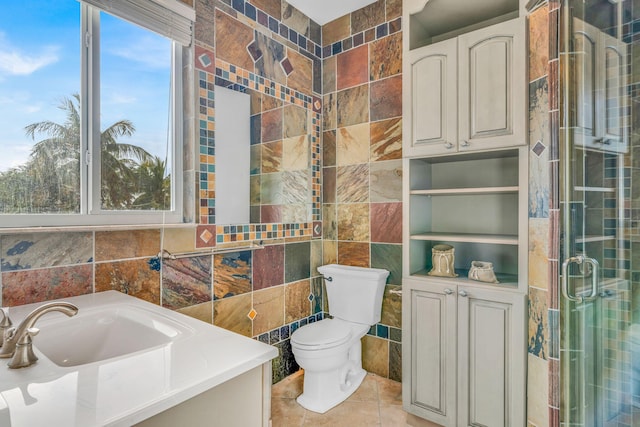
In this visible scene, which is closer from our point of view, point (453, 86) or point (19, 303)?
point (19, 303)

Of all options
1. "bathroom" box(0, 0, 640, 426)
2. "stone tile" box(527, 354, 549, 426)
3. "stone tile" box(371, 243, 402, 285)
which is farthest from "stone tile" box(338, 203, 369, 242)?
"stone tile" box(527, 354, 549, 426)

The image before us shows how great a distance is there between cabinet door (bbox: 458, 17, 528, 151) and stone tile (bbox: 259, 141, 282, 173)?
1197mm

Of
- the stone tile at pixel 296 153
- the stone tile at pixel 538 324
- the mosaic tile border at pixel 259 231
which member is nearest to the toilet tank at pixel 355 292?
the mosaic tile border at pixel 259 231

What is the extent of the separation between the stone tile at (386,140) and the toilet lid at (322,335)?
1.17 meters

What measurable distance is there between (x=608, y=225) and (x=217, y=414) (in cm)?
120

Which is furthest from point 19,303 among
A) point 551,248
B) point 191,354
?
point 551,248

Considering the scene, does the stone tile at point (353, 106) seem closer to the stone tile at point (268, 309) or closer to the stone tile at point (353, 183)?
the stone tile at point (353, 183)

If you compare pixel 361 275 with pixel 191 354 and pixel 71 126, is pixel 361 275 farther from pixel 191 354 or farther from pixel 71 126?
pixel 71 126

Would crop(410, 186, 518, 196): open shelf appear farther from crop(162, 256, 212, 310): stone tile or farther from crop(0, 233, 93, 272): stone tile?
crop(0, 233, 93, 272): stone tile

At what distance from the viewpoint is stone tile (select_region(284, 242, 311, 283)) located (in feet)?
7.86

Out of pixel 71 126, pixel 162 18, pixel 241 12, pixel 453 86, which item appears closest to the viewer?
pixel 71 126

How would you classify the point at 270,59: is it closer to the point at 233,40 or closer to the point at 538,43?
the point at 233,40

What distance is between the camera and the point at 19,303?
1247 millimetres

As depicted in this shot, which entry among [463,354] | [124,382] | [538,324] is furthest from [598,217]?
[124,382]
